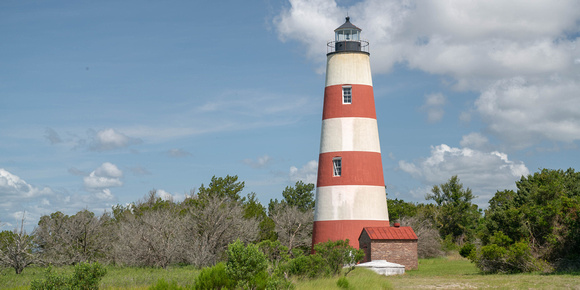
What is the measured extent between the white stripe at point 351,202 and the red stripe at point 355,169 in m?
0.25

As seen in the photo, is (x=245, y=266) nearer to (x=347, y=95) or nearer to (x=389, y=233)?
(x=389, y=233)

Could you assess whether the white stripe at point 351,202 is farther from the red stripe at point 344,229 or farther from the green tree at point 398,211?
the green tree at point 398,211

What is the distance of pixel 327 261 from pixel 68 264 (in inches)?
619

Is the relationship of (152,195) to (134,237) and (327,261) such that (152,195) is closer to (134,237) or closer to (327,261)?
(134,237)

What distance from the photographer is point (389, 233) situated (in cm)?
3075

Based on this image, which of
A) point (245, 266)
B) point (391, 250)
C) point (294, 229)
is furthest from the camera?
point (294, 229)

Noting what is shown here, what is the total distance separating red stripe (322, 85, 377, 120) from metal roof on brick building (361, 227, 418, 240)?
5688 mm

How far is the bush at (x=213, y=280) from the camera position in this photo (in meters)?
16.2

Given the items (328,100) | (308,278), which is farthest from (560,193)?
(308,278)

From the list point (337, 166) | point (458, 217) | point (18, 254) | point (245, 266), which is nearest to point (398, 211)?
point (458, 217)

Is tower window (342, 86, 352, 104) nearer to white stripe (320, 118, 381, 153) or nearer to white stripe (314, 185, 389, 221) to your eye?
white stripe (320, 118, 381, 153)

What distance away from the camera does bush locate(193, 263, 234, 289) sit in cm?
1623

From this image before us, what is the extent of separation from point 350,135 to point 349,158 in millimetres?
1162

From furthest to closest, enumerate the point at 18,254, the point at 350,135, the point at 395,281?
the point at 350,135, the point at 18,254, the point at 395,281
